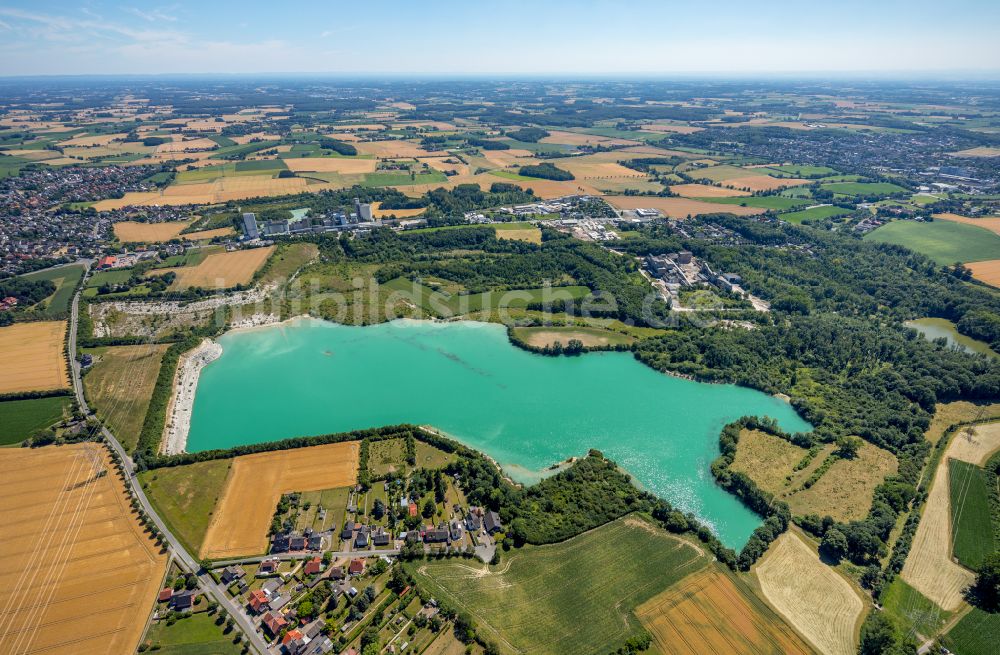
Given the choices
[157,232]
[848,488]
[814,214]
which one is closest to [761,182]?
[814,214]

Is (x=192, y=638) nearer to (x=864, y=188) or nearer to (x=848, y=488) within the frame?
(x=848, y=488)

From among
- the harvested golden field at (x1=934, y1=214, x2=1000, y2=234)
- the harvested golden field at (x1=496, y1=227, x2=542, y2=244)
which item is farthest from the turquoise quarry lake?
the harvested golden field at (x1=934, y1=214, x2=1000, y2=234)

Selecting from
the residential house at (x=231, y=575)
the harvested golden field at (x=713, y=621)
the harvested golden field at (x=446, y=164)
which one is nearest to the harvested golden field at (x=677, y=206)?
the harvested golden field at (x=446, y=164)

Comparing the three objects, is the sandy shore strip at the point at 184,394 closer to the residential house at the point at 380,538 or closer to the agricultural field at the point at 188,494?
the agricultural field at the point at 188,494

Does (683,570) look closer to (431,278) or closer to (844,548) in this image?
(844,548)

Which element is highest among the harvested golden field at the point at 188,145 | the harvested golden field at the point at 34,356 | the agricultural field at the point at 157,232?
the harvested golden field at the point at 188,145

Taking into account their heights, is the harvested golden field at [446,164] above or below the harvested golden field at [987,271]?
above

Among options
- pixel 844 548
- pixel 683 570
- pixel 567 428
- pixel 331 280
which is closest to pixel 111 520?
pixel 567 428
